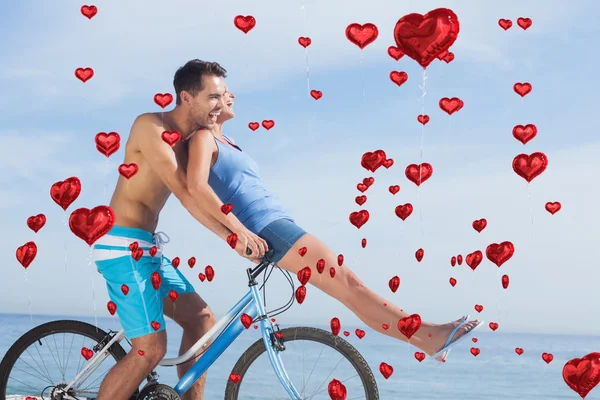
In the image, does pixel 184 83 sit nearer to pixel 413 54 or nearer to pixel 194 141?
pixel 194 141

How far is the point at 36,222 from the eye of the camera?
4.42m

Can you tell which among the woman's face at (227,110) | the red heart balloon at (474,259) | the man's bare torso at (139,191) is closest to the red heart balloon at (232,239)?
the man's bare torso at (139,191)

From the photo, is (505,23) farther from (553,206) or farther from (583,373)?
(583,373)

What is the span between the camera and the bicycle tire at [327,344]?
3.47m

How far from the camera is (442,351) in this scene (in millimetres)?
3670

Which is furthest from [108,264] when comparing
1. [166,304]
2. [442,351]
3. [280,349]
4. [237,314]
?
[442,351]

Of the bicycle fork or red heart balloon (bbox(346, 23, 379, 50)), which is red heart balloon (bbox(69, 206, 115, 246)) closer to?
the bicycle fork

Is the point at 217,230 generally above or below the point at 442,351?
above

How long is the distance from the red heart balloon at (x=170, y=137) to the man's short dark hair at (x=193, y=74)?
209 millimetres

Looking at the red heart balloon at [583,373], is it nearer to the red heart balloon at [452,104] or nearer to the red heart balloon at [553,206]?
the red heart balloon at [553,206]

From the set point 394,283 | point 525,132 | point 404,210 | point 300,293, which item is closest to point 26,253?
point 300,293

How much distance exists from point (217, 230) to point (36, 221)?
1.60 m

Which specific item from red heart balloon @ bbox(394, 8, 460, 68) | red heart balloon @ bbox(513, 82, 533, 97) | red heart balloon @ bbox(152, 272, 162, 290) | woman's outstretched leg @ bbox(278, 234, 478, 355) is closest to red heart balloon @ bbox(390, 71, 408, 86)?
red heart balloon @ bbox(513, 82, 533, 97)

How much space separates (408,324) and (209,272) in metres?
1.16
